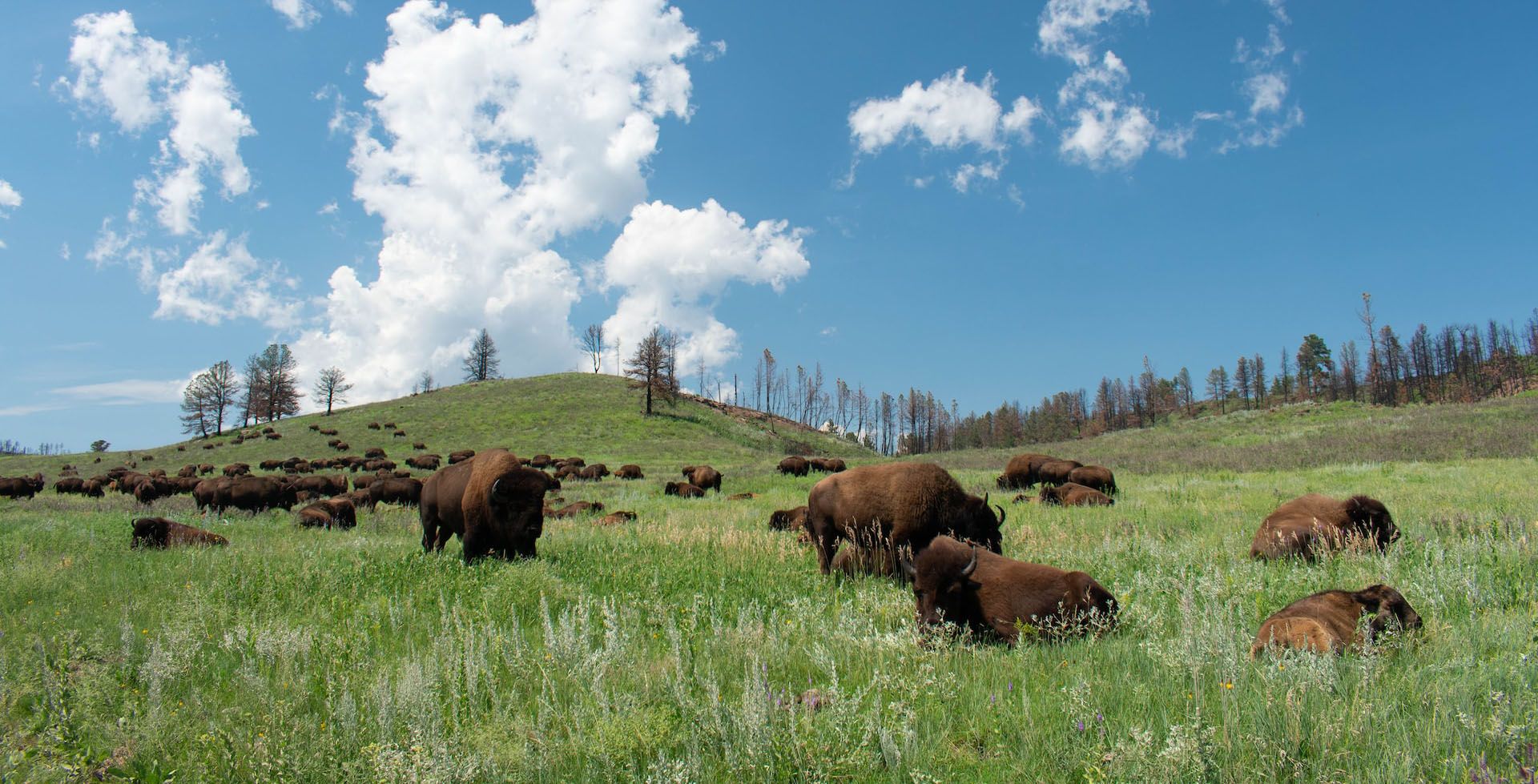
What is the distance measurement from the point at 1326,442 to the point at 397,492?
42.8 metres

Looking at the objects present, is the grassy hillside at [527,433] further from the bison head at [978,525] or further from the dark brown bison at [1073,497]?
the bison head at [978,525]

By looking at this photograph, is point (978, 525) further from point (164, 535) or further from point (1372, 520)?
point (164, 535)

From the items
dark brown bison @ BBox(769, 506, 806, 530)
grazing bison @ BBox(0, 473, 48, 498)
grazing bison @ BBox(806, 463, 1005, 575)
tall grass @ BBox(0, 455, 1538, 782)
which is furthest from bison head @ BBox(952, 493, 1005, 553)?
grazing bison @ BBox(0, 473, 48, 498)

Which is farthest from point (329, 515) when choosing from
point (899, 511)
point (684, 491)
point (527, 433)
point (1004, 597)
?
point (527, 433)

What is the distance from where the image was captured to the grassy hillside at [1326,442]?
88.3 feet

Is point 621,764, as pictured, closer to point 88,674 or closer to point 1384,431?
point 88,674

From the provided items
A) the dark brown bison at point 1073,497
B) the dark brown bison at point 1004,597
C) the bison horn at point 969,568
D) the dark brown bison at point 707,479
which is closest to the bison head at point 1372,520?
the dark brown bison at point 1004,597

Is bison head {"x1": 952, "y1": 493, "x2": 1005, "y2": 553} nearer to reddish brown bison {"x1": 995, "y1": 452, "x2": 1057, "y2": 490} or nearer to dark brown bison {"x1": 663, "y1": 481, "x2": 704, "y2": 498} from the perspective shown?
reddish brown bison {"x1": 995, "y1": 452, "x2": 1057, "y2": 490}

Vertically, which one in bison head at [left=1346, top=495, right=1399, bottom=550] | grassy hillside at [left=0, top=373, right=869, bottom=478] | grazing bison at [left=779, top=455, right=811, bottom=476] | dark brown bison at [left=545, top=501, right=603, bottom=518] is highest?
grassy hillside at [left=0, top=373, right=869, bottom=478]

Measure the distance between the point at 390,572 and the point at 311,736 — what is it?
6.11 meters

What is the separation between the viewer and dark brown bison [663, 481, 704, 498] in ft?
86.3

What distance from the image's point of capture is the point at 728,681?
473 centimetres

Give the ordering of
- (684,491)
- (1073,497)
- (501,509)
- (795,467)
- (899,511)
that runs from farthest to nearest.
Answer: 1. (795,467)
2. (684,491)
3. (1073,497)
4. (501,509)
5. (899,511)

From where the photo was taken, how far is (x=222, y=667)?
210 inches
